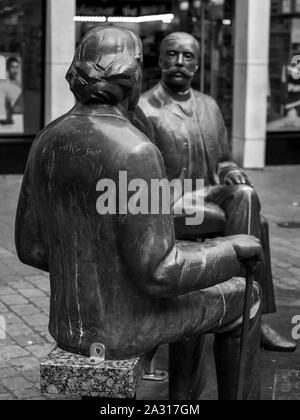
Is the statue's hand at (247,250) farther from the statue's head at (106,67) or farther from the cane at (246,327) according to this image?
the statue's head at (106,67)

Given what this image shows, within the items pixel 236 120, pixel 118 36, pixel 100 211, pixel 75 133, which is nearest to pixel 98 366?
pixel 100 211

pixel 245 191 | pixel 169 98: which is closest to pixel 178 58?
pixel 169 98

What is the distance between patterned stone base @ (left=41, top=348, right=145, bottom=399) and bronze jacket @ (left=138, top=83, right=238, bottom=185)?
213 centimetres

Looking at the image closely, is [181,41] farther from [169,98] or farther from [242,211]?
[242,211]

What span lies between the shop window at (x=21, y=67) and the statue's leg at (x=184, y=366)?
8.69 metres

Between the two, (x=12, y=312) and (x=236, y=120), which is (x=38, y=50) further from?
(x=12, y=312)

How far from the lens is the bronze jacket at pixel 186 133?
5.26 meters

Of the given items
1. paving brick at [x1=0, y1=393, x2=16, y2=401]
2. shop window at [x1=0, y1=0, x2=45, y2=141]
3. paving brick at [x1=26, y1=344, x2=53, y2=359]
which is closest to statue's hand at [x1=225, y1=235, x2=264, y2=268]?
paving brick at [x1=0, y1=393, x2=16, y2=401]

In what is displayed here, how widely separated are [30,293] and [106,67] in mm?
4016

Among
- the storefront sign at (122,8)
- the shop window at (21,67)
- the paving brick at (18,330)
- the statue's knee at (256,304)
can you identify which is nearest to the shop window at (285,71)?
the storefront sign at (122,8)

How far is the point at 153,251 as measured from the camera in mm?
3111

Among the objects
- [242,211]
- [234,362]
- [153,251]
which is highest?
[153,251]

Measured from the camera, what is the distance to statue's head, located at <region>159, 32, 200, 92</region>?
5219 mm
